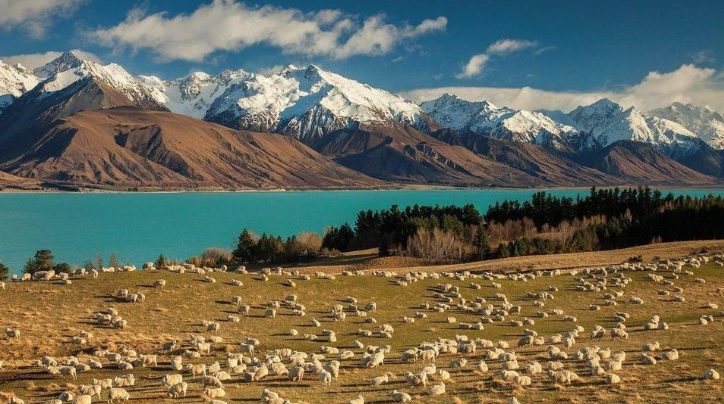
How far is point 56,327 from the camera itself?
27281 millimetres

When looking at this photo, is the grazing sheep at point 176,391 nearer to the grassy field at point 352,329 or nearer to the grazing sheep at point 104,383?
the grassy field at point 352,329

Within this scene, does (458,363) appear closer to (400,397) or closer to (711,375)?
(400,397)

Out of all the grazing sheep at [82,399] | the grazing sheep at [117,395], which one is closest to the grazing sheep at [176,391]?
the grazing sheep at [117,395]

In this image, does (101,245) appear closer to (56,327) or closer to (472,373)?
(56,327)

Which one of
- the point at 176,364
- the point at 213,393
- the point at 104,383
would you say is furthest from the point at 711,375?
the point at 104,383

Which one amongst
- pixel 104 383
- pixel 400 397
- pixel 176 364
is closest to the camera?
pixel 400 397

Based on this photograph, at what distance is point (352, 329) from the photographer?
97.5 feet

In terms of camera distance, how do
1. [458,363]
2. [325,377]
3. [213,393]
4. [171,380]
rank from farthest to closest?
[458,363] < [325,377] < [171,380] < [213,393]

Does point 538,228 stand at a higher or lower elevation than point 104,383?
higher

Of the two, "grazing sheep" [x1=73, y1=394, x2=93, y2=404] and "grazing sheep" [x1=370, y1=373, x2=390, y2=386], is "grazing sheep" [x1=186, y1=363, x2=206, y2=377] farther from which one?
"grazing sheep" [x1=370, y1=373, x2=390, y2=386]

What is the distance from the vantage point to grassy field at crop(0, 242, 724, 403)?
18.4 m

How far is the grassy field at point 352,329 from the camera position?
1838cm

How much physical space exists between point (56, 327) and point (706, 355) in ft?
80.4

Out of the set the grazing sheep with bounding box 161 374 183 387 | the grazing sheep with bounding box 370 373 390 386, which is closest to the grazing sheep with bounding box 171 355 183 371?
the grazing sheep with bounding box 161 374 183 387
